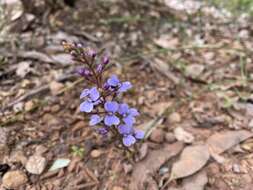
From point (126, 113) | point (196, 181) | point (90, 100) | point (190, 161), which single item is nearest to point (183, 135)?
point (190, 161)

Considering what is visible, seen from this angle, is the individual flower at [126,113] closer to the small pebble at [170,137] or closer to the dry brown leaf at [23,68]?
the small pebble at [170,137]

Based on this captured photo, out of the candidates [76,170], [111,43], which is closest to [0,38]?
[111,43]

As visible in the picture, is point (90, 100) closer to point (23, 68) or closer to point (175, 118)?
point (175, 118)

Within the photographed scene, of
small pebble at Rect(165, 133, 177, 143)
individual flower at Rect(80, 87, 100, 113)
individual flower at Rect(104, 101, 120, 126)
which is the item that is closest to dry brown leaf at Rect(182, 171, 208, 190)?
small pebble at Rect(165, 133, 177, 143)

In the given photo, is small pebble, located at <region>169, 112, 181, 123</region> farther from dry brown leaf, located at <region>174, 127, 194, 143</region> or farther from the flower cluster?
the flower cluster

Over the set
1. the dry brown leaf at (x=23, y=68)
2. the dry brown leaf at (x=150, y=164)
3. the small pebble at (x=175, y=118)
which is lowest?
the dry brown leaf at (x=150, y=164)

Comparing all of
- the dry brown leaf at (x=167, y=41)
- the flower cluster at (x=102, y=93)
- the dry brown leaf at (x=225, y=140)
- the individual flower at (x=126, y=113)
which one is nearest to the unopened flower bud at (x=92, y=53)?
the flower cluster at (x=102, y=93)
